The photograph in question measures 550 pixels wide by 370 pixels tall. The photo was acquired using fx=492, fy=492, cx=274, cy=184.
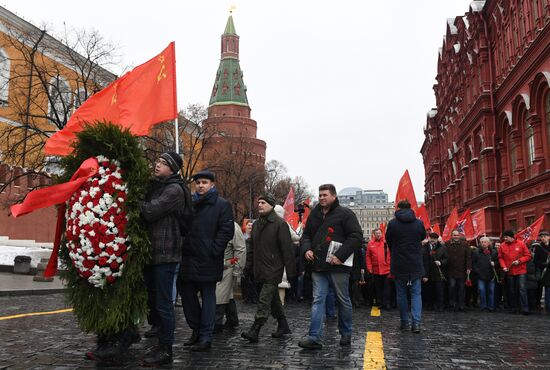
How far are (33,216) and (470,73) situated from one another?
94.2 feet

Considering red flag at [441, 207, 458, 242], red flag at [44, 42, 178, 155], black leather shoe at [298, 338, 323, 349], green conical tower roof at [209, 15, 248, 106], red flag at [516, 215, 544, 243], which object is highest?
green conical tower roof at [209, 15, 248, 106]

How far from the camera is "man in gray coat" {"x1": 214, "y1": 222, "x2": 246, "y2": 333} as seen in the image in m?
6.89

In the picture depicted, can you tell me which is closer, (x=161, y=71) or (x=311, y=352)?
(x=311, y=352)

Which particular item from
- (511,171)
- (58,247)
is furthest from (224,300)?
(511,171)

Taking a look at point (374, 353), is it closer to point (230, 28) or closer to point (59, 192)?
point (59, 192)

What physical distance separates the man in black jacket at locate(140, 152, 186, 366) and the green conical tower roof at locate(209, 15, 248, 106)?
74.6m

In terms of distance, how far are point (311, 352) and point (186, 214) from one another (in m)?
2.12

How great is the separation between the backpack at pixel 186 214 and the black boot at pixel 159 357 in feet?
4.06

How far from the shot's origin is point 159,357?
4.77 meters

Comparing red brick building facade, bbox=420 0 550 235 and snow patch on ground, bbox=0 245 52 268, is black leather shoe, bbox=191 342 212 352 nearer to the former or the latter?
red brick building facade, bbox=420 0 550 235

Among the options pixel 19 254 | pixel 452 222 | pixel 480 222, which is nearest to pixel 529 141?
pixel 480 222

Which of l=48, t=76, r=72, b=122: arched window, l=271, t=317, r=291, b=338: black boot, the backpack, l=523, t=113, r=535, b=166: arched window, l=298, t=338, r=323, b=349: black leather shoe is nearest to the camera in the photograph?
the backpack

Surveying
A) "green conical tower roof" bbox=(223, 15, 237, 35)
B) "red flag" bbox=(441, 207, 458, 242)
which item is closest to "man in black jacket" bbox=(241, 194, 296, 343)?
"red flag" bbox=(441, 207, 458, 242)

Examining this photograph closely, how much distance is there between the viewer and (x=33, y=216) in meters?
30.7
